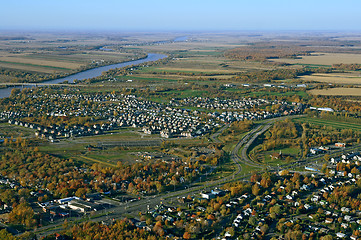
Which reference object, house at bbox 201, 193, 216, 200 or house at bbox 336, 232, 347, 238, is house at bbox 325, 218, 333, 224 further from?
house at bbox 201, 193, 216, 200

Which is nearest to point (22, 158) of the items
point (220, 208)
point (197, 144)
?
point (197, 144)


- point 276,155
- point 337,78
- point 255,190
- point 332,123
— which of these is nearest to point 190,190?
point 255,190

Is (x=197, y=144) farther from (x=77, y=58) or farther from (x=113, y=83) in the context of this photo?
(x=77, y=58)

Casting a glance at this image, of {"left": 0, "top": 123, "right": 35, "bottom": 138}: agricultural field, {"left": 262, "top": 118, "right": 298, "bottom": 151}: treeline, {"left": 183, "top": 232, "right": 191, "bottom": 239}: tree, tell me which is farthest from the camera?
{"left": 0, "top": 123, "right": 35, "bottom": 138}: agricultural field

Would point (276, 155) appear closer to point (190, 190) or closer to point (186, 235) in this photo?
point (190, 190)

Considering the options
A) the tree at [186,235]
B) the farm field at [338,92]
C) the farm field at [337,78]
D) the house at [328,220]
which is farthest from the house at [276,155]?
the farm field at [337,78]

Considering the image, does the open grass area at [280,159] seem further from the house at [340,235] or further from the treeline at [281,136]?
the house at [340,235]

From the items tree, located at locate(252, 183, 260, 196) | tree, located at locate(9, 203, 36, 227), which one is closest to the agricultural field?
tree, located at locate(9, 203, 36, 227)
